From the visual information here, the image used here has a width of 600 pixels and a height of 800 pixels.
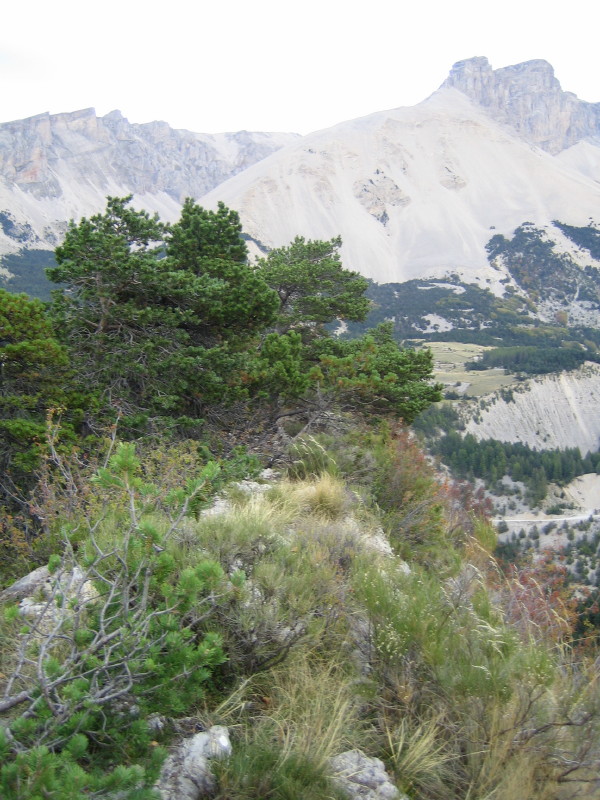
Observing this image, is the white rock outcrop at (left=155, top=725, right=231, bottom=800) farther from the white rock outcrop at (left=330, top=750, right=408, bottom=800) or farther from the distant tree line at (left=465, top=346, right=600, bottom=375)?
the distant tree line at (left=465, top=346, right=600, bottom=375)

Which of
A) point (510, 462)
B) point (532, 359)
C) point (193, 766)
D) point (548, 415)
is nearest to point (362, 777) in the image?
point (193, 766)

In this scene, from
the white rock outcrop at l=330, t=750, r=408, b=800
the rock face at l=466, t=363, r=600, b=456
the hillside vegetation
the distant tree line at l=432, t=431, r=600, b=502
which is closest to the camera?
the hillside vegetation

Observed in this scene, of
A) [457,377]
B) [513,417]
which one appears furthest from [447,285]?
[513,417]

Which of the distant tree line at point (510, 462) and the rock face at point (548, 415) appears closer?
the distant tree line at point (510, 462)

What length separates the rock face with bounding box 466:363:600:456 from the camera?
3649 inches

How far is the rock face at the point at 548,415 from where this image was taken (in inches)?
3649

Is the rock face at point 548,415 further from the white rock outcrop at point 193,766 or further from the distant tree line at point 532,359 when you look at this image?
the white rock outcrop at point 193,766

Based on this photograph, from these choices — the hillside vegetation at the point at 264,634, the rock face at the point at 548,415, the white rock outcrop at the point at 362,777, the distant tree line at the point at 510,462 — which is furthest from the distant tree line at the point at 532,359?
the white rock outcrop at the point at 362,777

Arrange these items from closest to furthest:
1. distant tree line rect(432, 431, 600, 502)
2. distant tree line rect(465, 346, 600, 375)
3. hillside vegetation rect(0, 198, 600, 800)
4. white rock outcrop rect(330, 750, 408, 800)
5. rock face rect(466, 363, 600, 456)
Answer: hillside vegetation rect(0, 198, 600, 800)
white rock outcrop rect(330, 750, 408, 800)
distant tree line rect(432, 431, 600, 502)
rock face rect(466, 363, 600, 456)
distant tree line rect(465, 346, 600, 375)

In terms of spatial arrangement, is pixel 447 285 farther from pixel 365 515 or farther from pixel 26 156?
pixel 365 515

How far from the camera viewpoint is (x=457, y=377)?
105625mm

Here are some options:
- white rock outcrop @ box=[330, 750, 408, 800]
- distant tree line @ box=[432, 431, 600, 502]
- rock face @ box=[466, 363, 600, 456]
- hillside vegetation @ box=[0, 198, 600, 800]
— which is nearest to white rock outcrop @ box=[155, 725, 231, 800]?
hillside vegetation @ box=[0, 198, 600, 800]

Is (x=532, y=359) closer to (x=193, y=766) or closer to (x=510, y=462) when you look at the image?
(x=510, y=462)

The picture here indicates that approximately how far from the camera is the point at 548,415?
99125mm
